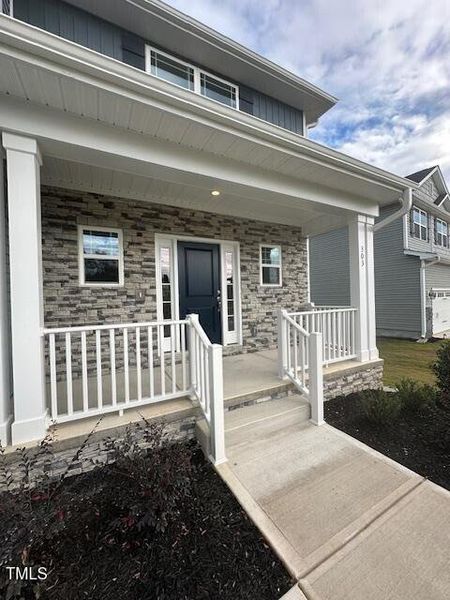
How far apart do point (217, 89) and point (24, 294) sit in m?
5.21

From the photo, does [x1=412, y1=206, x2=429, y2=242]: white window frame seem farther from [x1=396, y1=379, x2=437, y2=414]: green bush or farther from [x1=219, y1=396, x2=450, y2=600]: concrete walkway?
[x1=219, y1=396, x2=450, y2=600]: concrete walkway

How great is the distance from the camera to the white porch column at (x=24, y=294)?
2.18m

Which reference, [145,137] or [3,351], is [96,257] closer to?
[145,137]

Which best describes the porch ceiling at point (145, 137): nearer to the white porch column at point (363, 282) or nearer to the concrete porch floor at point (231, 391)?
the white porch column at point (363, 282)

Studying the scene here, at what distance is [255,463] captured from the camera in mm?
2414

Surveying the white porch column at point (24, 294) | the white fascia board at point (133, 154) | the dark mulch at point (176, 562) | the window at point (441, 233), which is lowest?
the dark mulch at point (176, 562)

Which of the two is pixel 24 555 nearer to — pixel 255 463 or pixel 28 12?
pixel 255 463

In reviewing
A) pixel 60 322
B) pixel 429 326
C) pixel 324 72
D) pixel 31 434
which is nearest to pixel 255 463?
pixel 31 434

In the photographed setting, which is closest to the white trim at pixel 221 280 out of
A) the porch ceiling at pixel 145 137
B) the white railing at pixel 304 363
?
the porch ceiling at pixel 145 137

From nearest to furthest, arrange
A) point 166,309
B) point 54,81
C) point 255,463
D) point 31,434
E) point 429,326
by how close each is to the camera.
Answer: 1. point 54,81
2. point 31,434
3. point 255,463
4. point 166,309
5. point 429,326

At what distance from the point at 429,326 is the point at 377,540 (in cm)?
1063

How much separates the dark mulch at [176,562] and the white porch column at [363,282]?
3.44 metres

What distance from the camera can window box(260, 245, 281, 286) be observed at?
5.70m

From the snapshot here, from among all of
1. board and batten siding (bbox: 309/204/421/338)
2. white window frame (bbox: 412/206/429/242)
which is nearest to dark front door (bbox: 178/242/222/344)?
board and batten siding (bbox: 309/204/421/338)
